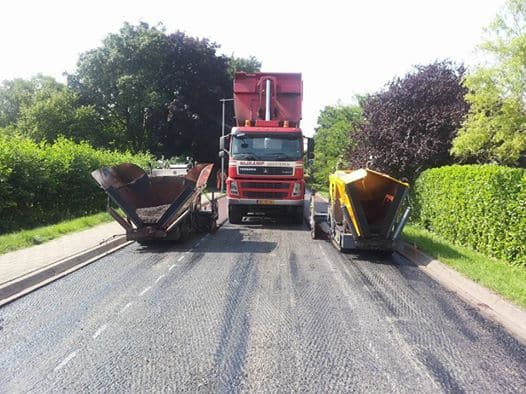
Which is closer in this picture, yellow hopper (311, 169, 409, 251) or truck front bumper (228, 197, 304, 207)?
yellow hopper (311, 169, 409, 251)

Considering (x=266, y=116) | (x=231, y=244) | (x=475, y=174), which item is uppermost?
(x=266, y=116)

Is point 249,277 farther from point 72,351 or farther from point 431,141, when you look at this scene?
point 431,141

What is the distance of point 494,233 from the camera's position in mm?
9953

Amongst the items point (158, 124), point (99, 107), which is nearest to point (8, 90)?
point (99, 107)

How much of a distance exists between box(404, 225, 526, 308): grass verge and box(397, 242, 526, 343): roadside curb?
119 millimetres

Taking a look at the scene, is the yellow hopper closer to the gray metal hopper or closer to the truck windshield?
the gray metal hopper

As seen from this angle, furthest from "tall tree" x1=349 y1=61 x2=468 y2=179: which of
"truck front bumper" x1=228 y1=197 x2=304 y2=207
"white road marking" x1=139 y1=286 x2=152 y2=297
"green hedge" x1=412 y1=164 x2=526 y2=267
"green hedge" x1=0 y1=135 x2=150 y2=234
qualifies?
"green hedge" x1=0 y1=135 x2=150 y2=234

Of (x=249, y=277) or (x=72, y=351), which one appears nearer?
(x=72, y=351)

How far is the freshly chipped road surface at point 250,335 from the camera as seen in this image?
4.44 meters

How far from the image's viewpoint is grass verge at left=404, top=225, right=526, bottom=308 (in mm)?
7324

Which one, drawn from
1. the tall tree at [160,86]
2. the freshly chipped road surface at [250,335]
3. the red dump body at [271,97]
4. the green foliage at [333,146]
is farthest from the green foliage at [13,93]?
the freshly chipped road surface at [250,335]

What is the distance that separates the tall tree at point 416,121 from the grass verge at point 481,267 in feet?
15.2

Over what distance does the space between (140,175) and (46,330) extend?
8085mm

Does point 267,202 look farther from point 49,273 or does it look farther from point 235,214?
point 49,273
